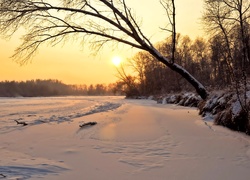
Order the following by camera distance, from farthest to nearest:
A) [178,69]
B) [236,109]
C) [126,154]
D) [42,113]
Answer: [42,113] < [178,69] < [236,109] < [126,154]

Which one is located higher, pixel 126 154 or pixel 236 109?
pixel 236 109

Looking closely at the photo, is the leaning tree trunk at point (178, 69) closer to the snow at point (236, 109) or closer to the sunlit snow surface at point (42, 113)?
the snow at point (236, 109)

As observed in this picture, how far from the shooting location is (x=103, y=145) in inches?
262

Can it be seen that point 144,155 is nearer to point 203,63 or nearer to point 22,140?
point 22,140

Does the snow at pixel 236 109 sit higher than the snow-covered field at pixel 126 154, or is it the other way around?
the snow at pixel 236 109

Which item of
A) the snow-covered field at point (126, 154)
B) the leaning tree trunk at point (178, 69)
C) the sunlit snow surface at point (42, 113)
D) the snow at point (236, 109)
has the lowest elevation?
the snow-covered field at point (126, 154)

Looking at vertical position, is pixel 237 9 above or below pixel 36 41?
above

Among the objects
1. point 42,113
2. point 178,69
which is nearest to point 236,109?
point 178,69

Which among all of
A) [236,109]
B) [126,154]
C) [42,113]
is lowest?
[126,154]

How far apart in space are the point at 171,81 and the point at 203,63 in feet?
39.8

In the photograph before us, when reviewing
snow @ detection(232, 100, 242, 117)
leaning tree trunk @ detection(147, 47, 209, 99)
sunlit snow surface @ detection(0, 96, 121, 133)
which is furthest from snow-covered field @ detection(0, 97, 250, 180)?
leaning tree trunk @ detection(147, 47, 209, 99)

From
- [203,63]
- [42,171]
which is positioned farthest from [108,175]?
[203,63]

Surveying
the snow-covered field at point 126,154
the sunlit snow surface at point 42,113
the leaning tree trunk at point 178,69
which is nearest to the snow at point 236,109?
the snow-covered field at point 126,154

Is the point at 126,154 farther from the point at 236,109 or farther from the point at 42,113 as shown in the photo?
the point at 42,113
